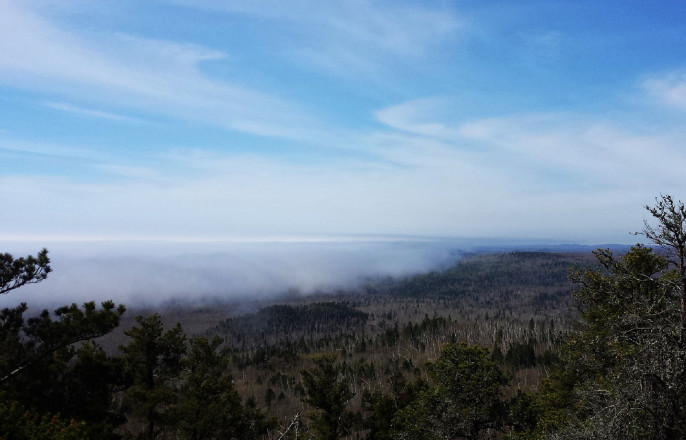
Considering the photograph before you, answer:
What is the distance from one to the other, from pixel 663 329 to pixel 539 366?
144m

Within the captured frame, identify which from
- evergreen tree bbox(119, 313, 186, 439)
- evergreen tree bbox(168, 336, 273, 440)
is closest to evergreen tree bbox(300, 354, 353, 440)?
evergreen tree bbox(168, 336, 273, 440)

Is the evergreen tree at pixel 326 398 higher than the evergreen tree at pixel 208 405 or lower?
lower

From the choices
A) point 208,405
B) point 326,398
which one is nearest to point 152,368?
point 208,405

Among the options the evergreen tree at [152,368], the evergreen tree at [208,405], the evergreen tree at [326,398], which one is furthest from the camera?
the evergreen tree at [326,398]

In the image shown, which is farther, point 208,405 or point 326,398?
point 326,398

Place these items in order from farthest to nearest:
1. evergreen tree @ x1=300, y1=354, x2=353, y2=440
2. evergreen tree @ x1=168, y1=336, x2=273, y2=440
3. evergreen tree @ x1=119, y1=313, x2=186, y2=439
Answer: evergreen tree @ x1=300, y1=354, x2=353, y2=440, evergreen tree @ x1=168, y1=336, x2=273, y2=440, evergreen tree @ x1=119, y1=313, x2=186, y2=439

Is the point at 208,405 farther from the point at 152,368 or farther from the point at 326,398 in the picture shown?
the point at 326,398

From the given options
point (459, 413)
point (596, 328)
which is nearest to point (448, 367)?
point (459, 413)

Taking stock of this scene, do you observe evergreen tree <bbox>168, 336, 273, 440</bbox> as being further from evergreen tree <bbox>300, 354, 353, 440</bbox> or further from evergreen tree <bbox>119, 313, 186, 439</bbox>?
evergreen tree <bbox>300, 354, 353, 440</bbox>

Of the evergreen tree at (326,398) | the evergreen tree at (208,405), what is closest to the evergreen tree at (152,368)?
the evergreen tree at (208,405)

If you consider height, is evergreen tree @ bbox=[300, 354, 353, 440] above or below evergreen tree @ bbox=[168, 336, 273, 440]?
below

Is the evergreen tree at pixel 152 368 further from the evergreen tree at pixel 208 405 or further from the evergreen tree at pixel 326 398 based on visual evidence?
the evergreen tree at pixel 326 398

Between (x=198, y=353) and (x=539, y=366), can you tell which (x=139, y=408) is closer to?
(x=198, y=353)

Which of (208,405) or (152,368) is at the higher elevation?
(152,368)
